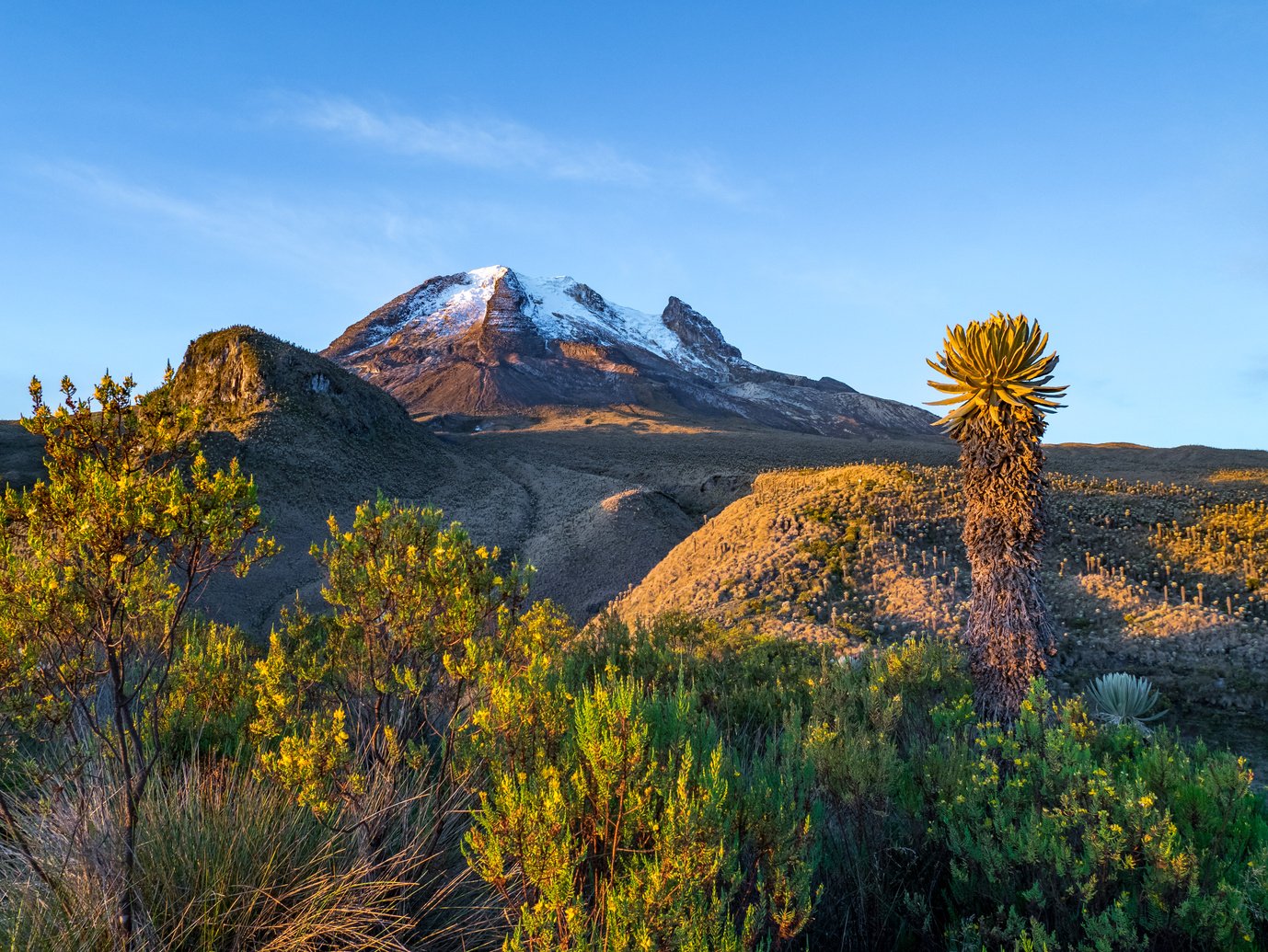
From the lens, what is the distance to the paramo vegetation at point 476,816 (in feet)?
9.42

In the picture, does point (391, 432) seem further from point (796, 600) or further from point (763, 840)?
point (763, 840)

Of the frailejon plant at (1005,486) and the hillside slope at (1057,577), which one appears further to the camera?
the hillside slope at (1057,577)

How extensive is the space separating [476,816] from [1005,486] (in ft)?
21.9

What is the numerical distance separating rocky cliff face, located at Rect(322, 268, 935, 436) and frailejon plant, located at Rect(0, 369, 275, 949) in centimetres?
8808

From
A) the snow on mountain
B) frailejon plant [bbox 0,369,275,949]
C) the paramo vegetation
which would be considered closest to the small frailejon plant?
the paramo vegetation

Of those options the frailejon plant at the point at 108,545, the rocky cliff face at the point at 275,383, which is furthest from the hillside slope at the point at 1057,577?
the rocky cliff face at the point at 275,383

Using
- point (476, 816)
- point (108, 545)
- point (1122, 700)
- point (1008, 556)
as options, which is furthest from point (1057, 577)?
Answer: point (108, 545)

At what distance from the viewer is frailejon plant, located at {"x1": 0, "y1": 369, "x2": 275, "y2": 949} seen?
3203mm

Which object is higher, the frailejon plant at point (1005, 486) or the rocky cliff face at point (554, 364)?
the rocky cliff face at point (554, 364)

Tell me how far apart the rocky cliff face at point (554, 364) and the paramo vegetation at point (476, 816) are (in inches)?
3462

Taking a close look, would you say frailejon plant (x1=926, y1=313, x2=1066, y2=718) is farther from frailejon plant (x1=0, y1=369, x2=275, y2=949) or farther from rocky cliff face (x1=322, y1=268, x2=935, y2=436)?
rocky cliff face (x1=322, y1=268, x2=935, y2=436)

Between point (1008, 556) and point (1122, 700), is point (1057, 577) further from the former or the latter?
point (1008, 556)

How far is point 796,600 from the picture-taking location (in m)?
15.0

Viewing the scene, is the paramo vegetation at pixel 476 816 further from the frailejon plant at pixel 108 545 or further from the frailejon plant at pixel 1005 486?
the frailejon plant at pixel 1005 486
